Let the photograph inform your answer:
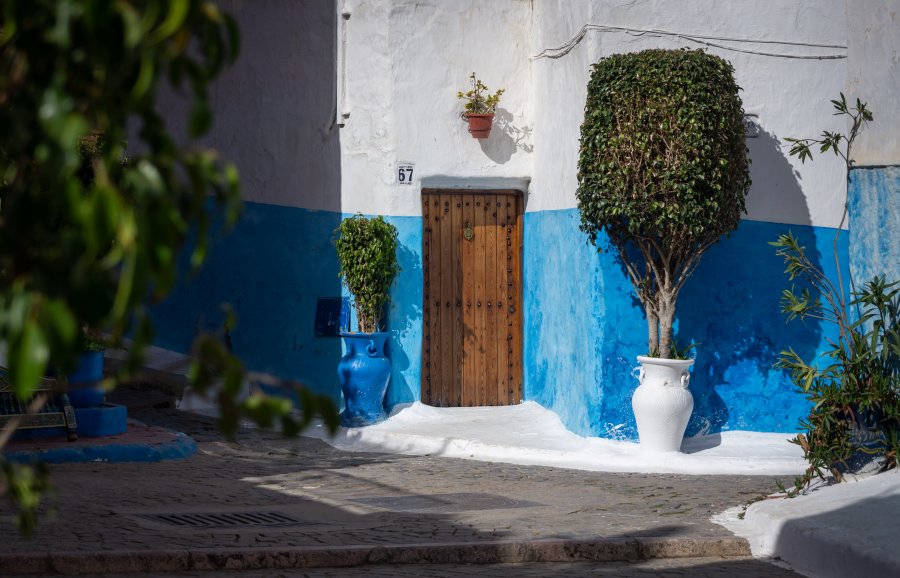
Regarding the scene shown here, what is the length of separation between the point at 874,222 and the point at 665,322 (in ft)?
8.01

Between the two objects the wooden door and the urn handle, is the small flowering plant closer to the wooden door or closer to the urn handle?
the wooden door

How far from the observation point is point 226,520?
24.6 feet

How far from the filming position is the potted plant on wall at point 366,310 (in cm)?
1188

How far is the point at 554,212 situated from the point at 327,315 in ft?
9.64

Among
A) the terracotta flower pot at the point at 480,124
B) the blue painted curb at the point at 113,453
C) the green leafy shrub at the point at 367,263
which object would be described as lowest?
the blue painted curb at the point at 113,453

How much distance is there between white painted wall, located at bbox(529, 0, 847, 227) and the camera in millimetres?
10914

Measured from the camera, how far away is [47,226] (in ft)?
6.99

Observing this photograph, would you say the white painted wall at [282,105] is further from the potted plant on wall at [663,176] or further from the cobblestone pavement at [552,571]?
the cobblestone pavement at [552,571]

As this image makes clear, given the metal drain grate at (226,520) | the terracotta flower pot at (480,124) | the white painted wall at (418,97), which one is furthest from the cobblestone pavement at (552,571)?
the terracotta flower pot at (480,124)

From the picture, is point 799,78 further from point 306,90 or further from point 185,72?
point 185,72

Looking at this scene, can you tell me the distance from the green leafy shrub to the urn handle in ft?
9.41

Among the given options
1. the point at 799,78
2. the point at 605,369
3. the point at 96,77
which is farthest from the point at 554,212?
the point at 96,77

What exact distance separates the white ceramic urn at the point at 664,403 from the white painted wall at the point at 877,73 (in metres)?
2.57

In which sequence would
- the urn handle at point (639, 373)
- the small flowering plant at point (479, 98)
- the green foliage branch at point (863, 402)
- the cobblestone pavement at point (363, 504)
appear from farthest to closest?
1. the small flowering plant at point (479, 98)
2. the urn handle at point (639, 373)
3. the green foliage branch at point (863, 402)
4. the cobblestone pavement at point (363, 504)
